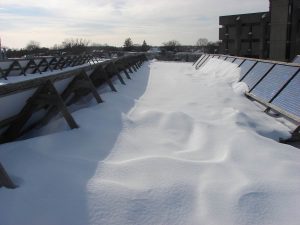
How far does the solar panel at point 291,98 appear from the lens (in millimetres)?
6559

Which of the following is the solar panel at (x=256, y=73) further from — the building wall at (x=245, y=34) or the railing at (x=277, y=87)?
the building wall at (x=245, y=34)

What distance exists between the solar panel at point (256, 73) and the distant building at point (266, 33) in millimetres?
33130

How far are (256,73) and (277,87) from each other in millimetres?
2412

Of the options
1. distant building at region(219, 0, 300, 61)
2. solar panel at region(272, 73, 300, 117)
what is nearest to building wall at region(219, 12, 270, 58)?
distant building at region(219, 0, 300, 61)

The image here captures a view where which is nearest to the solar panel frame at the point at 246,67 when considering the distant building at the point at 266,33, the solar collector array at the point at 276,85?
the solar collector array at the point at 276,85

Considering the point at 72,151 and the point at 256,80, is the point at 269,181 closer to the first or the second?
the point at 72,151

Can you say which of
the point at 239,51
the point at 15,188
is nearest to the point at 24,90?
the point at 15,188

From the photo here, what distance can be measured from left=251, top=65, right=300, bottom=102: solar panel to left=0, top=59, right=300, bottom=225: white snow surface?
165 centimetres

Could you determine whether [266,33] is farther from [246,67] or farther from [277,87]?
[277,87]

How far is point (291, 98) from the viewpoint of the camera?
22.9 ft

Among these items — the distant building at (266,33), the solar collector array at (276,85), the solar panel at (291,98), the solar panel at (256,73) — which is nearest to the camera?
the solar panel at (291,98)

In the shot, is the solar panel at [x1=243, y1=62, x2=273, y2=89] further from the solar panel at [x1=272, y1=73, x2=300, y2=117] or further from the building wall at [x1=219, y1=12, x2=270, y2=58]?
the building wall at [x1=219, y1=12, x2=270, y2=58]

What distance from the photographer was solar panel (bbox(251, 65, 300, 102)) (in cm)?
786

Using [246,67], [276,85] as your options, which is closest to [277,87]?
[276,85]
